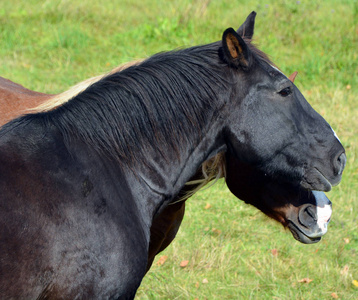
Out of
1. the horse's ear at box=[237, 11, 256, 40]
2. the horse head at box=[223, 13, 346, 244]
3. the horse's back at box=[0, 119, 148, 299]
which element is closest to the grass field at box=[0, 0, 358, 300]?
the horse head at box=[223, 13, 346, 244]

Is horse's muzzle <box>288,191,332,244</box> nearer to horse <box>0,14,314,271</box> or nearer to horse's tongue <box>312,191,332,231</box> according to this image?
horse's tongue <box>312,191,332,231</box>

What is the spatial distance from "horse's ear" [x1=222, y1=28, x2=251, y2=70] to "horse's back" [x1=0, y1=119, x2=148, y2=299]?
0.83 metres

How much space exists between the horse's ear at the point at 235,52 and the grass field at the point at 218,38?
1.01 meters

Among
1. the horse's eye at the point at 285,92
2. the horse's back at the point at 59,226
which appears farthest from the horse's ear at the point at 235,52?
the horse's back at the point at 59,226

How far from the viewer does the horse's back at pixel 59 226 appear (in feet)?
6.37

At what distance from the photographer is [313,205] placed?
9.98 ft

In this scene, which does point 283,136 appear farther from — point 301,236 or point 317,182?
point 301,236

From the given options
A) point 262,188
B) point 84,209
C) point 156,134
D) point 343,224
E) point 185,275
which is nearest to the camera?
point 84,209

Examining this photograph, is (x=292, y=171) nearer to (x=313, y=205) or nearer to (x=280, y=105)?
(x=280, y=105)

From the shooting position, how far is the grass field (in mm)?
4105

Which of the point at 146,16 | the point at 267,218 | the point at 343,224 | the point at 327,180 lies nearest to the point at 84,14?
the point at 146,16

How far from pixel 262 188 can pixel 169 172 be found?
0.75 meters

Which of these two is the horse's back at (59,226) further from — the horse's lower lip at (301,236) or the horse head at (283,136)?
the horse's lower lip at (301,236)

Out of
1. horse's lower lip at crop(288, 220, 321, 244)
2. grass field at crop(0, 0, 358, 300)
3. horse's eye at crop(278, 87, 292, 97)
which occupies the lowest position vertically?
grass field at crop(0, 0, 358, 300)
